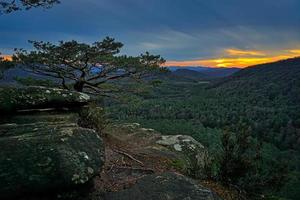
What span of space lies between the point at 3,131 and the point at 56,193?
7.95 feet

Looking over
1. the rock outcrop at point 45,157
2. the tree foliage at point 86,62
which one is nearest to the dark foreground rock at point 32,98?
the rock outcrop at point 45,157

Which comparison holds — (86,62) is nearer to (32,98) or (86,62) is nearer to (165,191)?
(32,98)

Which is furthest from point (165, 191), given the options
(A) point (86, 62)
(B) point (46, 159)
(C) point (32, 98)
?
(A) point (86, 62)

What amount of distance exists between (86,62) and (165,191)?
13.8m

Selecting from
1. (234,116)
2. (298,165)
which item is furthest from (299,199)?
(234,116)

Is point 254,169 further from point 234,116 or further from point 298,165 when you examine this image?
point 234,116

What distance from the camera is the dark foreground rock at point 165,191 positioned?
24.2 feet

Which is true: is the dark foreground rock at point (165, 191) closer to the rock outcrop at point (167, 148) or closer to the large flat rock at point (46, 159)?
the large flat rock at point (46, 159)

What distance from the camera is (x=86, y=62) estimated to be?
19.9m

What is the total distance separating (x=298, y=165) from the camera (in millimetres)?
73500

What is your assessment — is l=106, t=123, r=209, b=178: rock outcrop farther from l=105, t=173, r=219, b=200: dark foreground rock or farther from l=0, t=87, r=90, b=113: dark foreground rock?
l=0, t=87, r=90, b=113: dark foreground rock

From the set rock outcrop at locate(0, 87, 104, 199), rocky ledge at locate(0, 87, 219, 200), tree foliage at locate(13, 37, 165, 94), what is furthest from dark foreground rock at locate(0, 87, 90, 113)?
tree foliage at locate(13, 37, 165, 94)

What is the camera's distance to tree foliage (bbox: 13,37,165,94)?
19.0 m

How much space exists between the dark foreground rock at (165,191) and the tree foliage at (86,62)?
12.1 meters
